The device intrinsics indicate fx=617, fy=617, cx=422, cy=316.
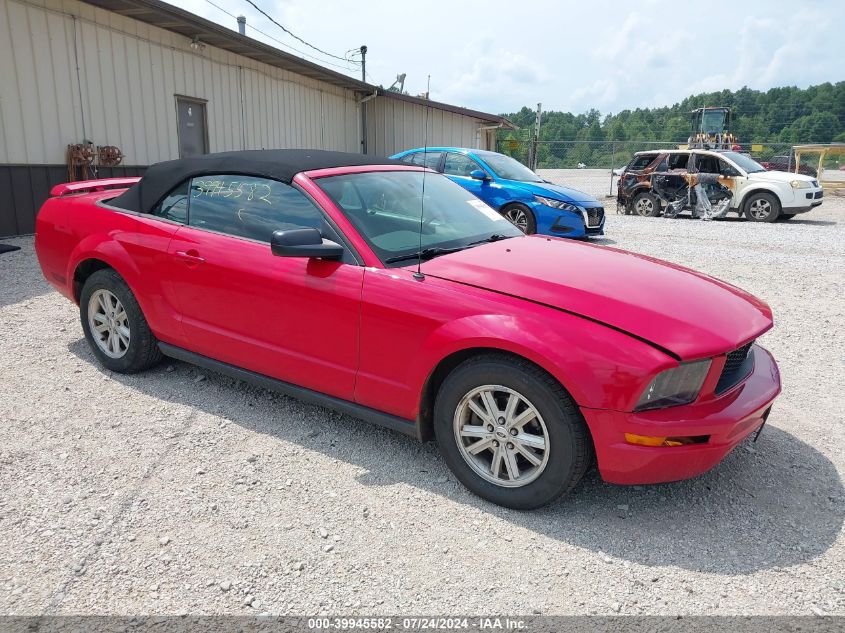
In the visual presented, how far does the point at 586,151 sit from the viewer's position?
28969 mm

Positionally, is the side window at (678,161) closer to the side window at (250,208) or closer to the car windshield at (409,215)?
the car windshield at (409,215)

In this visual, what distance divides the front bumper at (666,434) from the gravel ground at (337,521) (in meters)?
0.32

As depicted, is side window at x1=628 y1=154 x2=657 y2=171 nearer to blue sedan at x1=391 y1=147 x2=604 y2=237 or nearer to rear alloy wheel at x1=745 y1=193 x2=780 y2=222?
rear alloy wheel at x1=745 y1=193 x2=780 y2=222

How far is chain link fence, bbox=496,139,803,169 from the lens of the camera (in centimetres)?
2520

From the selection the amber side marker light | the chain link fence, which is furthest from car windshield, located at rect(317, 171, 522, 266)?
the chain link fence

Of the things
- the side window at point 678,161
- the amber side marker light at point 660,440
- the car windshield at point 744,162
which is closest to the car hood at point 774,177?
the car windshield at point 744,162

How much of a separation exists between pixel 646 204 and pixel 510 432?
14.0 meters

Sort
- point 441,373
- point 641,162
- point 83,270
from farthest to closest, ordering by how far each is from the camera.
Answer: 1. point 641,162
2. point 83,270
3. point 441,373

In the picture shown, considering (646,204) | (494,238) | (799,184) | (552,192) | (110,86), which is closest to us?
(494,238)

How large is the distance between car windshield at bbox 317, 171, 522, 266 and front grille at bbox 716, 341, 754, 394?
1.44 metres

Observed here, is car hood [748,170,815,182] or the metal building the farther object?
car hood [748,170,815,182]

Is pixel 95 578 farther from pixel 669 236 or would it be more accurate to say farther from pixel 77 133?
pixel 669 236

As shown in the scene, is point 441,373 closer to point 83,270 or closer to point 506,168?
point 83,270

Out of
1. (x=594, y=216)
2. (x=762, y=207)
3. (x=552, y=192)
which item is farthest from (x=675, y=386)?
(x=762, y=207)
